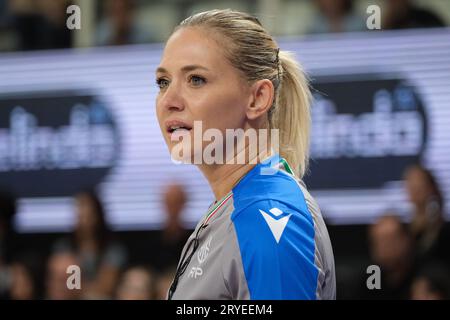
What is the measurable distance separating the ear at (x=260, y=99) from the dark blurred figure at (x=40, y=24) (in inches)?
132

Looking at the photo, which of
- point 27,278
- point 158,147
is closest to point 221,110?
point 158,147

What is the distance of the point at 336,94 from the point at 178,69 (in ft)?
9.03

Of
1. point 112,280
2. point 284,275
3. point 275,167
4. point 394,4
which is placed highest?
point 394,4

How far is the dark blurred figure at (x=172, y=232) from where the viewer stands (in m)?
4.30

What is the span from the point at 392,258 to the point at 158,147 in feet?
4.80

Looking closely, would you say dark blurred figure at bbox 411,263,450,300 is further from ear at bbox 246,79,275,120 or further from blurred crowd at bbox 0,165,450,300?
ear at bbox 246,79,275,120

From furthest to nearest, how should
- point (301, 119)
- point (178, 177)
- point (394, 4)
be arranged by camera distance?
1. point (178, 177)
2. point (394, 4)
3. point (301, 119)

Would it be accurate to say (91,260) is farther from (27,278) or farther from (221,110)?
(221,110)

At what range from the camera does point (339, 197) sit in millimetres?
4117

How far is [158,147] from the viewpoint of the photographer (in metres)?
4.51

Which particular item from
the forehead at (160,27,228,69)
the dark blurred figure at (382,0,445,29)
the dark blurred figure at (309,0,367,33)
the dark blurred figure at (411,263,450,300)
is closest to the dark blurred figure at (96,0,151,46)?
the dark blurred figure at (309,0,367,33)

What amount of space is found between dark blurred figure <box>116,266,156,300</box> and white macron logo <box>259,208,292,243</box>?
9.45 ft
